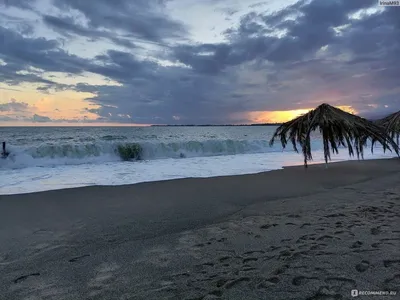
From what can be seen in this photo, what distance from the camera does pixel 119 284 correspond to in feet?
11.5

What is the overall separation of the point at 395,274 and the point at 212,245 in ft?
7.68

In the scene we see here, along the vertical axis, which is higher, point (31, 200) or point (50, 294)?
point (31, 200)

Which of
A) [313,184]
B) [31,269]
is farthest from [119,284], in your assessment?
[313,184]

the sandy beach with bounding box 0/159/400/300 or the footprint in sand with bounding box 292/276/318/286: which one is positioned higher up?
the sandy beach with bounding box 0/159/400/300

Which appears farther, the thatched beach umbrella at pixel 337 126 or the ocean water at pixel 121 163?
the ocean water at pixel 121 163

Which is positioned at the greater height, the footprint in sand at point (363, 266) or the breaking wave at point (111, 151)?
the breaking wave at point (111, 151)

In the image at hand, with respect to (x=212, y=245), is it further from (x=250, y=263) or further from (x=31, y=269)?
(x=31, y=269)

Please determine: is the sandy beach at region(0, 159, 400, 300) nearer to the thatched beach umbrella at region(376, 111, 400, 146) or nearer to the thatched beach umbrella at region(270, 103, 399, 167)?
the thatched beach umbrella at region(270, 103, 399, 167)

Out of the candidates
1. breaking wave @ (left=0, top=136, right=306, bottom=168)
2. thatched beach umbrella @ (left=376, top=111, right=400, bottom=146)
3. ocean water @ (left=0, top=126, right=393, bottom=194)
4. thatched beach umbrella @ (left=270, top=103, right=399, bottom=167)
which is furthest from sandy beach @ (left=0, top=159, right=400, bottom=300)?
breaking wave @ (left=0, top=136, right=306, bottom=168)

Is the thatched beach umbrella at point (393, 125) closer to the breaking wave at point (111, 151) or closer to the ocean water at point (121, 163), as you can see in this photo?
the ocean water at point (121, 163)

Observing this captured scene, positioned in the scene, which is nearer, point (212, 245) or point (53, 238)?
point (212, 245)

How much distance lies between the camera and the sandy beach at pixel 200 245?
3.31 meters

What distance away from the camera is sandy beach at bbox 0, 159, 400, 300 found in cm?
331

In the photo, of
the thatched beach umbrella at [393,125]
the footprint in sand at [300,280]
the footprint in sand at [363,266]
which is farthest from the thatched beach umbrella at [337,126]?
the footprint in sand at [300,280]
